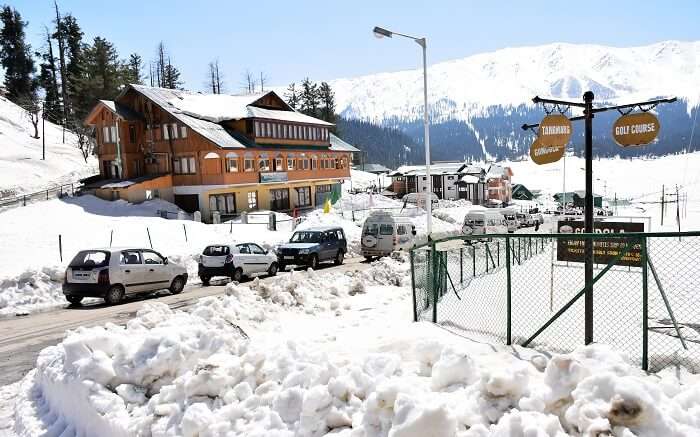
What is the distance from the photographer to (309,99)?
→ 8894 centimetres

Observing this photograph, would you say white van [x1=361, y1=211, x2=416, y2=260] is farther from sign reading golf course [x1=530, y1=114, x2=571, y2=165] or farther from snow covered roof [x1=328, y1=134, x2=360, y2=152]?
snow covered roof [x1=328, y1=134, x2=360, y2=152]

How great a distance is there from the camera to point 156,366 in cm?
654

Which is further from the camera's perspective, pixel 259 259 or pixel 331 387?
pixel 259 259

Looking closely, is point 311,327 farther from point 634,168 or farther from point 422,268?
point 634,168

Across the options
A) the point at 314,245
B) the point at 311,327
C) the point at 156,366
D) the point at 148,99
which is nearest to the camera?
the point at 156,366

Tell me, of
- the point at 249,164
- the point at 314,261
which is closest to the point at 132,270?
the point at 314,261

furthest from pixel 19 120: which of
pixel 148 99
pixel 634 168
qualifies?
pixel 634 168

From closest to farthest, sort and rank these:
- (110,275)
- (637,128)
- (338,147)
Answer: (637,128) → (110,275) → (338,147)

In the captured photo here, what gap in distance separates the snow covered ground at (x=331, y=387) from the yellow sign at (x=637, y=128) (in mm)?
4430

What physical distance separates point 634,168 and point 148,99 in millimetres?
188086

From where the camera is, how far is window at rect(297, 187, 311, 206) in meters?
51.4

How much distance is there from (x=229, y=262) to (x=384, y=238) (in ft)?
28.8

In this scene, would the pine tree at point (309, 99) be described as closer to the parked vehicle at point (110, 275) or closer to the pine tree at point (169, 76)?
the pine tree at point (169, 76)

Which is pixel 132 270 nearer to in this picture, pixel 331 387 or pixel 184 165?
pixel 331 387
